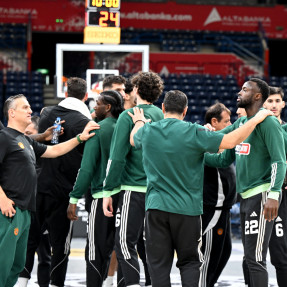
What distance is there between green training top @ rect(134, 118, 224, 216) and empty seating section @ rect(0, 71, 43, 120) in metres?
15.5

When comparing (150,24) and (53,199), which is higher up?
(150,24)

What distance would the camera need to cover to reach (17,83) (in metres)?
21.1

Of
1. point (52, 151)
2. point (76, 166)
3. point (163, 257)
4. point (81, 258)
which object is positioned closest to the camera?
point (163, 257)

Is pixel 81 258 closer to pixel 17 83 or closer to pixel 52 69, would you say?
pixel 17 83

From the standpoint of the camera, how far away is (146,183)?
597 cm

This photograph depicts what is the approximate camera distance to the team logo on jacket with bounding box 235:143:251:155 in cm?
555

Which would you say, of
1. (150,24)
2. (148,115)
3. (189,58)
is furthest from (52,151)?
(150,24)

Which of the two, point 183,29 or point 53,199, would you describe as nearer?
point 53,199

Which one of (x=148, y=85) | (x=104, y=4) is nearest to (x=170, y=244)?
(x=148, y=85)

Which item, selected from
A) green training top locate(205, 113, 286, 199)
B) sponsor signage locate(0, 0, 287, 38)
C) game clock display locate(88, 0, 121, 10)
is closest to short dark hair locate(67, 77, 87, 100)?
green training top locate(205, 113, 286, 199)

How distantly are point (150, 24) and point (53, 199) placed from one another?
63.1 ft

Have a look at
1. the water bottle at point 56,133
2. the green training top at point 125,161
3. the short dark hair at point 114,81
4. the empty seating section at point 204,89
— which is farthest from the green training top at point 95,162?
the empty seating section at point 204,89

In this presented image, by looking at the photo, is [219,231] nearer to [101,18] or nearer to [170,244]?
[170,244]

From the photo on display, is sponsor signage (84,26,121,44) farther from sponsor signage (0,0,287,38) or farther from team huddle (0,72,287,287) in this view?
sponsor signage (0,0,287,38)
